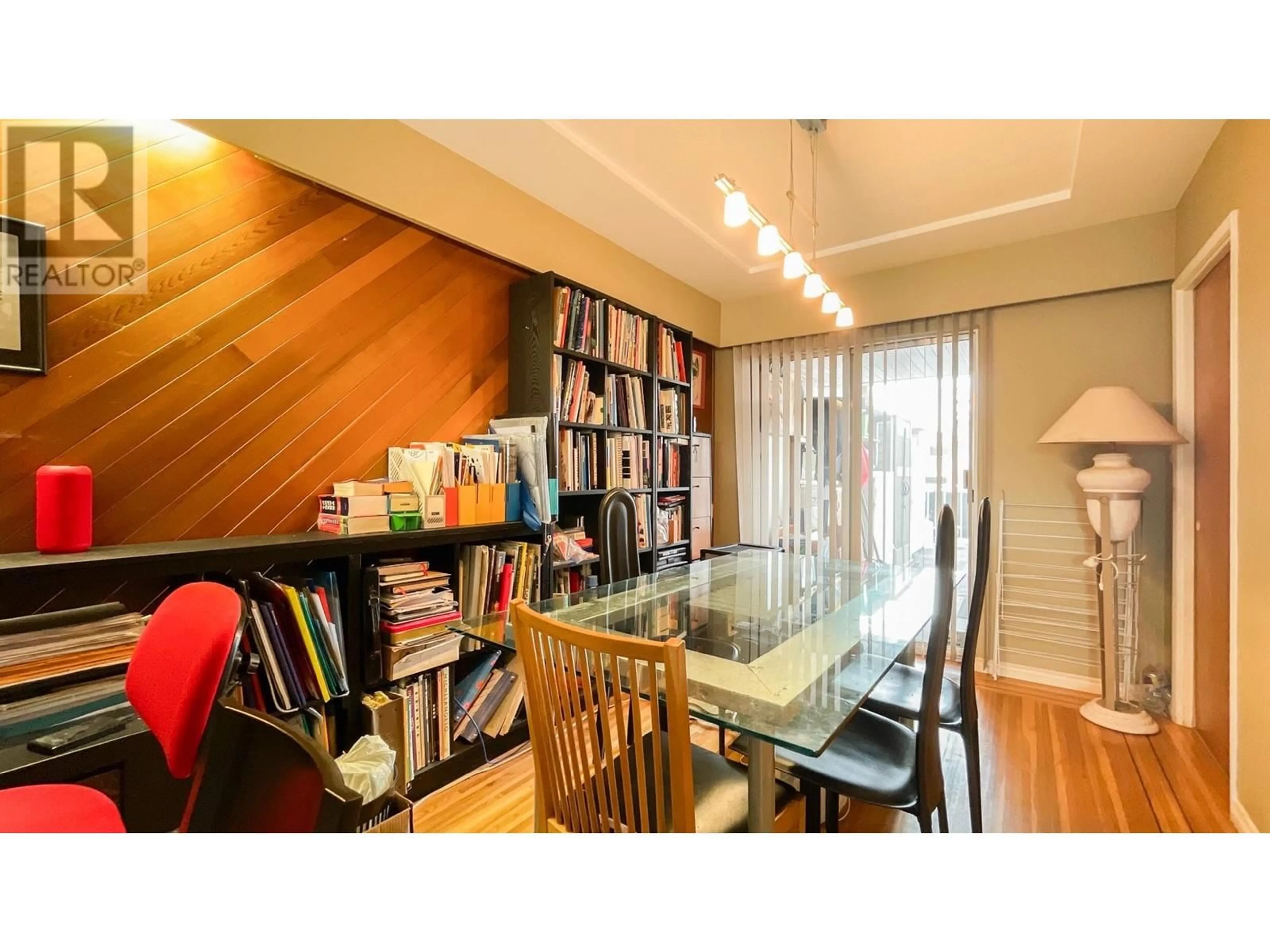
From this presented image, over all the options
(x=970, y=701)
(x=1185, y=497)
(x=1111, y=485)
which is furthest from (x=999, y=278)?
(x=970, y=701)

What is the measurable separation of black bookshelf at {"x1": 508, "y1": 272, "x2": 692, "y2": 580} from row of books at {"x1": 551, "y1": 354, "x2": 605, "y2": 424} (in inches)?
1.0

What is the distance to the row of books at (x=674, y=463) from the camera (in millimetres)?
3199

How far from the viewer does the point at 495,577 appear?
6.68ft

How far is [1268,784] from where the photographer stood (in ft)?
4.75

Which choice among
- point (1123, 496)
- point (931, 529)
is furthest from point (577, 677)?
point (931, 529)

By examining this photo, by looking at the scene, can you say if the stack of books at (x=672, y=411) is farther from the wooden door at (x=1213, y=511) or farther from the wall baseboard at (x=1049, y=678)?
the wooden door at (x=1213, y=511)

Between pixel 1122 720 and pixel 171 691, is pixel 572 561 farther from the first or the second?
pixel 1122 720

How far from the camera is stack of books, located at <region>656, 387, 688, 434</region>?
3129 millimetres

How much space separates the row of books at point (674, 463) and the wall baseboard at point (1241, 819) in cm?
261

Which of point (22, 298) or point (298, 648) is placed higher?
point (22, 298)

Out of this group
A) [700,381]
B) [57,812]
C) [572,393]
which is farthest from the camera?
[700,381]

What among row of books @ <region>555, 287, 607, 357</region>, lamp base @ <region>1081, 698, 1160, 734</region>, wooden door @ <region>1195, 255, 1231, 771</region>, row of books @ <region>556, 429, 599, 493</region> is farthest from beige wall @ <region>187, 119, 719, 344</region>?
lamp base @ <region>1081, 698, 1160, 734</region>

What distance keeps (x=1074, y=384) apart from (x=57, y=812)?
412 centimetres

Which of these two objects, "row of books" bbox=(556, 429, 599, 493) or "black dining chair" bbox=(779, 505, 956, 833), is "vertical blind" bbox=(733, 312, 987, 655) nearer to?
"row of books" bbox=(556, 429, 599, 493)
